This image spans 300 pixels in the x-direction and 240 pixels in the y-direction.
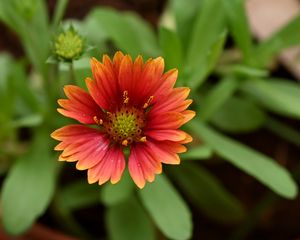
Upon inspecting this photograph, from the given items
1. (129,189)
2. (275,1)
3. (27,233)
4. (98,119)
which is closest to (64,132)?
(98,119)

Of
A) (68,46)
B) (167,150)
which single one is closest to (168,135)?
(167,150)

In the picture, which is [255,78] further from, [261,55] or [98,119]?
[98,119]

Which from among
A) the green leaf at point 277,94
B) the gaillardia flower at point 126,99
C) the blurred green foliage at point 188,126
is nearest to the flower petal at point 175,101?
the gaillardia flower at point 126,99

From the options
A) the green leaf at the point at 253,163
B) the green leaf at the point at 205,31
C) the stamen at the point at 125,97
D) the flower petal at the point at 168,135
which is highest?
the green leaf at the point at 205,31

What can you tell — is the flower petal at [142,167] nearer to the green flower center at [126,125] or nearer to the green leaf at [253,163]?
the green flower center at [126,125]

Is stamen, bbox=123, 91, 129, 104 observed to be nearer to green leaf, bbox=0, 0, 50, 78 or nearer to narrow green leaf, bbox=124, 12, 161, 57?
green leaf, bbox=0, 0, 50, 78

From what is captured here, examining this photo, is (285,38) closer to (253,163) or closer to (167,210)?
(253,163)
